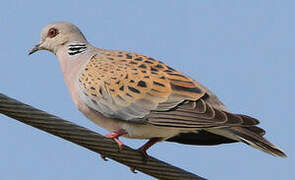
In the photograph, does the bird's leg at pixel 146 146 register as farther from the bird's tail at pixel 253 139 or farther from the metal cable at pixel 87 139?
the bird's tail at pixel 253 139

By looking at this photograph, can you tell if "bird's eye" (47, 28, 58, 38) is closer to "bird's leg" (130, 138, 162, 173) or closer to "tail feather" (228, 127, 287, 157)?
"bird's leg" (130, 138, 162, 173)

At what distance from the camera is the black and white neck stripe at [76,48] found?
7.98 metres

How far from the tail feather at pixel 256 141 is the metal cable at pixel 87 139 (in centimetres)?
64

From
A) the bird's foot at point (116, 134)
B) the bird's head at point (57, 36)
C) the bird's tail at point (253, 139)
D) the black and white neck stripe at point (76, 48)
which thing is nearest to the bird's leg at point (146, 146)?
the bird's foot at point (116, 134)

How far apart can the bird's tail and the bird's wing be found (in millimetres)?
143

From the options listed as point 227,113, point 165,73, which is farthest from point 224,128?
point 165,73

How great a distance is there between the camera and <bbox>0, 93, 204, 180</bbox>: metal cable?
502cm

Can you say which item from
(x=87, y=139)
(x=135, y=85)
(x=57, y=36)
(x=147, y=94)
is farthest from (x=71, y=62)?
(x=87, y=139)

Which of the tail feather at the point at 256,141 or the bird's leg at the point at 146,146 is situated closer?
the tail feather at the point at 256,141

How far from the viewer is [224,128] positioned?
6.52 m

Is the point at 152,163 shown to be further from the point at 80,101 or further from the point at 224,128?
the point at 80,101

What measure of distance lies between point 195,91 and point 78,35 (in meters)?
2.01

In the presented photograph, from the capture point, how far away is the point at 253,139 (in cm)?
625

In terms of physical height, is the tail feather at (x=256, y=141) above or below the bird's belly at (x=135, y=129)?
above
